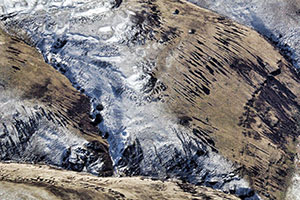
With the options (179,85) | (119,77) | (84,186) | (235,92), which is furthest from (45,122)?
(235,92)

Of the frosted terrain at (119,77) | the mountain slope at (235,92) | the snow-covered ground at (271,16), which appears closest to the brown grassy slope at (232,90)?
the mountain slope at (235,92)

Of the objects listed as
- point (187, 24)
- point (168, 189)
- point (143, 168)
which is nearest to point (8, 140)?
point (143, 168)

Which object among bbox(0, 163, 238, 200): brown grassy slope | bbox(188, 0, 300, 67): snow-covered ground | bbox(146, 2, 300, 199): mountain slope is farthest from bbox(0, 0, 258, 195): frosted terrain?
bbox(188, 0, 300, 67): snow-covered ground

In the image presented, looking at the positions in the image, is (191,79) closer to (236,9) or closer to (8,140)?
(236,9)

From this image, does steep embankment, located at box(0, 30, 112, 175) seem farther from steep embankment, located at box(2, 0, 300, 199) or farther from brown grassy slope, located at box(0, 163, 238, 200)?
brown grassy slope, located at box(0, 163, 238, 200)

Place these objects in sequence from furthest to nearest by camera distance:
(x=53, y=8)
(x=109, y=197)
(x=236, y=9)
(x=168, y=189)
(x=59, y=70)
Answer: (x=236, y=9), (x=53, y=8), (x=59, y=70), (x=168, y=189), (x=109, y=197)
